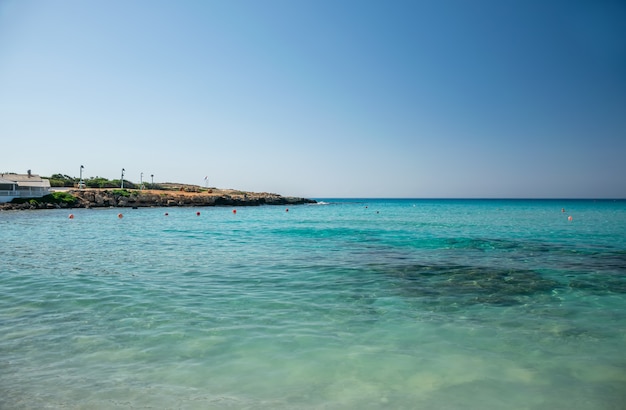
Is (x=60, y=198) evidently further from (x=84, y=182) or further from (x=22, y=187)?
(x=84, y=182)

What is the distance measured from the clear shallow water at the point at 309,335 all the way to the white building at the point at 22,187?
183ft

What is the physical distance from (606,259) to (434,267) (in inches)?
353

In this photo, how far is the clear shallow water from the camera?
5.08 meters

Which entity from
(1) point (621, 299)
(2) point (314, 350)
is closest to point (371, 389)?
(2) point (314, 350)

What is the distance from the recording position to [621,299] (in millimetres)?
10141

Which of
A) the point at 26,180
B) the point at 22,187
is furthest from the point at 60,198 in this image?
the point at 26,180

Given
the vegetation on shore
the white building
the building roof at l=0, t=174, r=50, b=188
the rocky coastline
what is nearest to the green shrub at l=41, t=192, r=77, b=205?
the rocky coastline

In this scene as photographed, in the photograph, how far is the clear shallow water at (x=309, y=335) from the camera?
5082 mm

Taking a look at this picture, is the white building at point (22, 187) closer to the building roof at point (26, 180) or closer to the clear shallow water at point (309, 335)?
the building roof at point (26, 180)

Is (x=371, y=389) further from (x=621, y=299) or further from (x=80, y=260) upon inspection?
(x=80, y=260)

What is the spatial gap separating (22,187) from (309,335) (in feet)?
239

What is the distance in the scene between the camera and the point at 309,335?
23.8 ft

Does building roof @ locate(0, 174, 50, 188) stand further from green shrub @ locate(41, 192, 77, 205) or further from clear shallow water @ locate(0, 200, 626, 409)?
clear shallow water @ locate(0, 200, 626, 409)

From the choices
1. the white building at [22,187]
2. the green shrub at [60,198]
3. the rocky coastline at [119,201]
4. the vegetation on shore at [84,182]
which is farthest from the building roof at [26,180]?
the vegetation on shore at [84,182]
